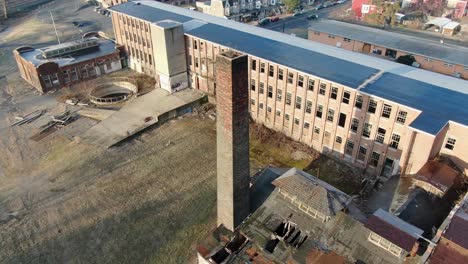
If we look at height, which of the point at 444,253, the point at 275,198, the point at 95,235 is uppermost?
the point at 444,253

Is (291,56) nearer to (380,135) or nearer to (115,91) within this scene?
(380,135)

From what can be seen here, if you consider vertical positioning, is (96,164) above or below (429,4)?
below

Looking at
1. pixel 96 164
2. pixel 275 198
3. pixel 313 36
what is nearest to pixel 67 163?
pixel 96 164

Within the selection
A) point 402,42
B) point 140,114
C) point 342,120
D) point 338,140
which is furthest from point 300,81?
point 402,42

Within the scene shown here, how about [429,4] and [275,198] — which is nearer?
[275,198]

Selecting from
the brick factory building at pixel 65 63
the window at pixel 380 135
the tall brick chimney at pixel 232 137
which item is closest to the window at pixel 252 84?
the window at pixel 380 135

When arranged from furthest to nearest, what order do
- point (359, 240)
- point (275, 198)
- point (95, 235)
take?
point (95, 235) < point (275, 198) < point (359, 240)

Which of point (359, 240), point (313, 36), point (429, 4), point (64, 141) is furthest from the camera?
point (429, 4)

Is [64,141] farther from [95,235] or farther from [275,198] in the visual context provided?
[275,198]
